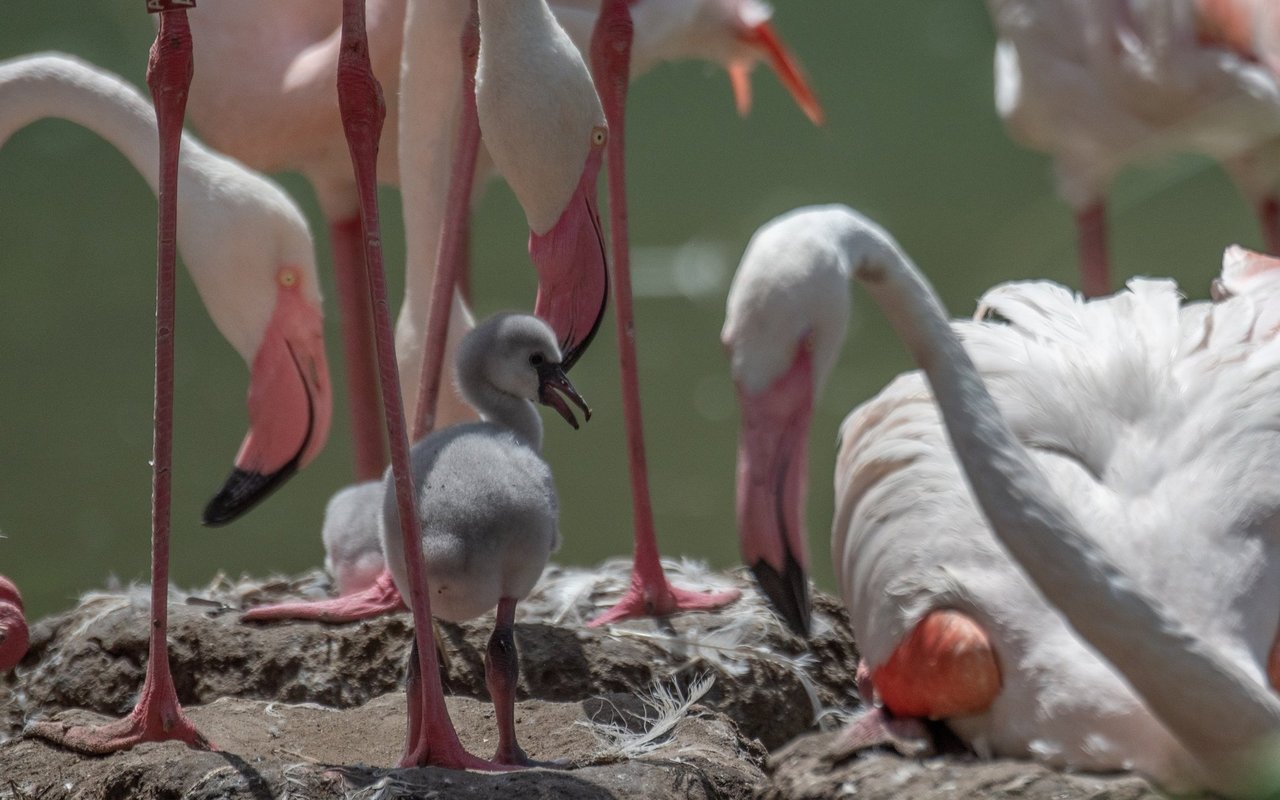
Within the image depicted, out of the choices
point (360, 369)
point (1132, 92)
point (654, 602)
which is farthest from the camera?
point (1132, 92)

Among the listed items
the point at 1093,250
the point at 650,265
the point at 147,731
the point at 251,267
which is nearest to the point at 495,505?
the point at 147,731

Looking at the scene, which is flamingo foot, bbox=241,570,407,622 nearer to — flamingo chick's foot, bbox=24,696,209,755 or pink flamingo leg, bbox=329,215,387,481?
flamingo chick's foot, bbox=24,696,209,755

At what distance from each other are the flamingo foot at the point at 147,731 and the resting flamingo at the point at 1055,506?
784 mm

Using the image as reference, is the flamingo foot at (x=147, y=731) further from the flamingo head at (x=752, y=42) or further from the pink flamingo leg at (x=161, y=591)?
the flamingo head at (x=752, y=42)

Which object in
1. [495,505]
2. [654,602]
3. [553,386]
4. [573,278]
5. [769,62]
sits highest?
[769,62]

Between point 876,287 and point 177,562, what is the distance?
14.3 feet

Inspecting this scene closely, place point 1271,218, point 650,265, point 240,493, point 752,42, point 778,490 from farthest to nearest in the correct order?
1. point 650,265
2. point 1271,218
3. point 752,42
4. point 240,493
5. point 778,490

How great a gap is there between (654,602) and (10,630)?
103 cm

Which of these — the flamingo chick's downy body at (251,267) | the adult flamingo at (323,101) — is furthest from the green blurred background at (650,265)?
the flamingo chick's downy body at (251,267)

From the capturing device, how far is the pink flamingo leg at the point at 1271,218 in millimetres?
4078

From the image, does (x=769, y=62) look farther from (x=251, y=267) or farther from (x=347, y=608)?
(x=347, y=608)

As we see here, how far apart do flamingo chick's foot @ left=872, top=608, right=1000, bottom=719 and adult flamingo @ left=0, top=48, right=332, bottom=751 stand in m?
1.33

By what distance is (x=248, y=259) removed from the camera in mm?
3012

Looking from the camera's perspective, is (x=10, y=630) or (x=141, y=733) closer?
(x=141, y=733)
